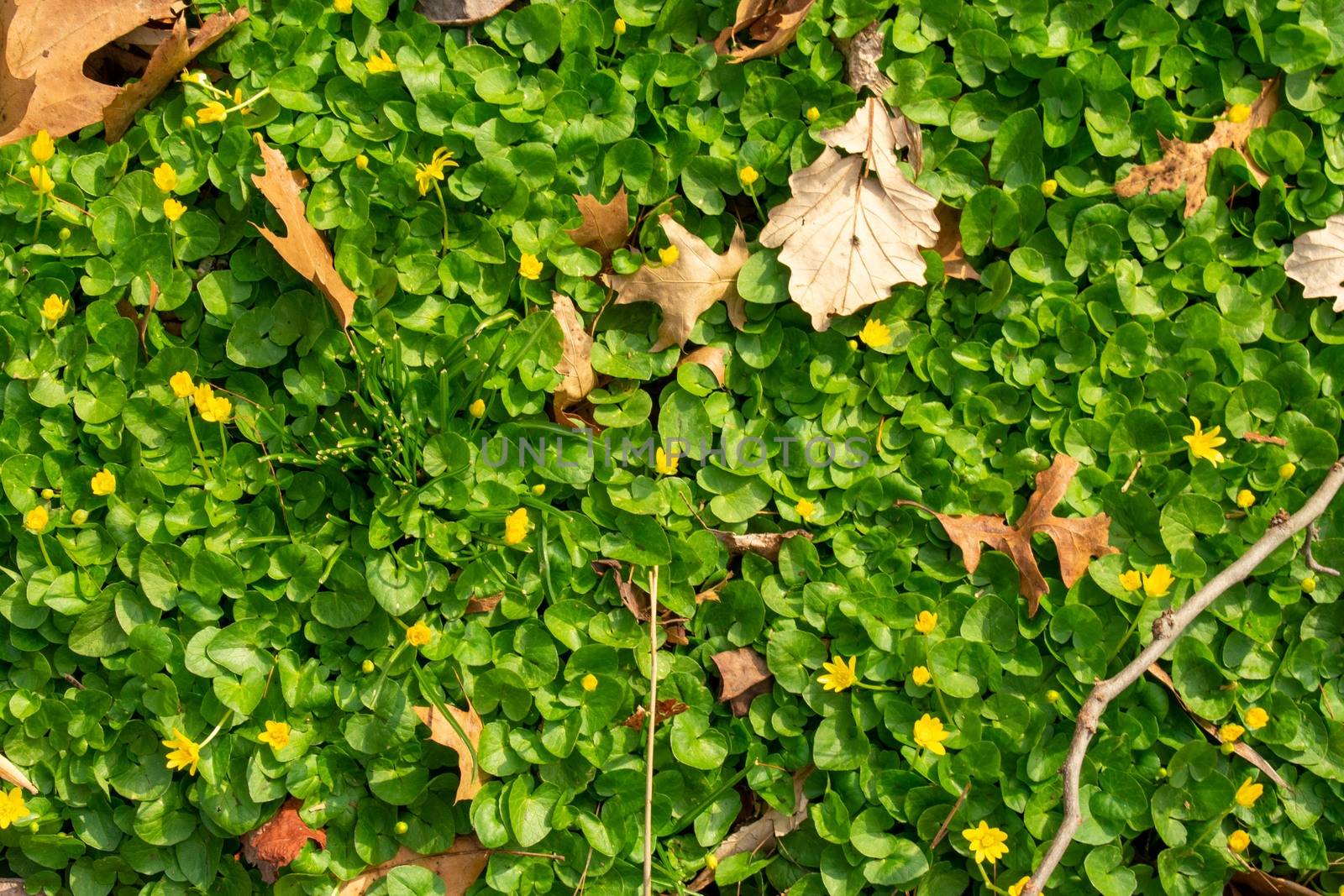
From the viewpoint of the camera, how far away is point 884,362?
10.0 ft

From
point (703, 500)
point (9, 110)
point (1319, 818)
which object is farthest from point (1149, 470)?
point (9, 110)

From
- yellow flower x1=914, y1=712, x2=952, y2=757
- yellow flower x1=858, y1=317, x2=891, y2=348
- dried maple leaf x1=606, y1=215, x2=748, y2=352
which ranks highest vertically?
dried maple leaf x1=606, y1=215, x2=748, y2=352

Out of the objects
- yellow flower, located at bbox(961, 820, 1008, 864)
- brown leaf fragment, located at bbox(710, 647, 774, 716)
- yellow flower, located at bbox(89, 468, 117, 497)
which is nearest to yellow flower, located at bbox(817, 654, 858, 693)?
brown leaf fragment, located at bbox(710, 647, 774, 716)

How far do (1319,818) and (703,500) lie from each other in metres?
1.86

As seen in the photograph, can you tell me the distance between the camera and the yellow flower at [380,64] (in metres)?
3.03

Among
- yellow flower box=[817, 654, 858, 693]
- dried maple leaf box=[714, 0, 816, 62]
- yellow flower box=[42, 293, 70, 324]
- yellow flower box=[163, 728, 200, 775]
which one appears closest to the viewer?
yellow flower box=[163, 728, 200, 775]

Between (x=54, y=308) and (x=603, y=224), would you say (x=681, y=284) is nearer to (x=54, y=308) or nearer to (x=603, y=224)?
(x=603, y=224)

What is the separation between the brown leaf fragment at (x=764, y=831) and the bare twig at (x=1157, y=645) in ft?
1.91

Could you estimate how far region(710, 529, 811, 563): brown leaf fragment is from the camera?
9.73 feet

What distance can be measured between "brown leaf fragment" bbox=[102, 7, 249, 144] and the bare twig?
304cm

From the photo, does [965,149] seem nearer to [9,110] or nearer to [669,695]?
[669,695]

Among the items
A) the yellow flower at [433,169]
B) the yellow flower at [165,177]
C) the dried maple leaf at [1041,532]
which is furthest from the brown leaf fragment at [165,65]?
the dried maple leaf at [1041,532]

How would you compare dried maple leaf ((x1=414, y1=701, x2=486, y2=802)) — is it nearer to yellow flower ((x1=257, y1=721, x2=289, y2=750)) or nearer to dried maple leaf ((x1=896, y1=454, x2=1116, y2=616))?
yellow flower ((x1=257, y1=721, x2=289, y2=750))

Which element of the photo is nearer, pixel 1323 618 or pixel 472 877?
pixel 472 877
